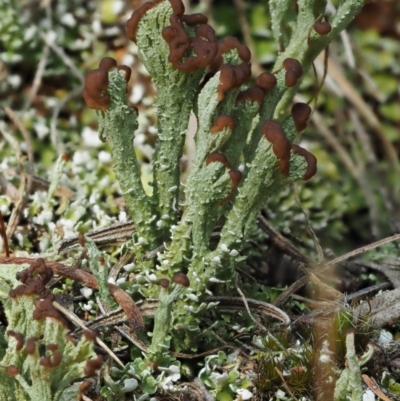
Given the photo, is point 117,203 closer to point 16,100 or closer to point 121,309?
point 121,309

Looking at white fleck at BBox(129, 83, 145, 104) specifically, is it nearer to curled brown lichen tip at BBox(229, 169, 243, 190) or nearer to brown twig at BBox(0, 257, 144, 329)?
brown twig at BBox(0, 257, 144, 329)

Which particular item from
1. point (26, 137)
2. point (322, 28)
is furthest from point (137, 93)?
point (322, 28)

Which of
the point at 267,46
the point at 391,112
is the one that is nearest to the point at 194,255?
the point at 267,46

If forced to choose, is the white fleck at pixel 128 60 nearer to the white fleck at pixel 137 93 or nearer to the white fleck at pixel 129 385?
the white fleck at pixel 137 93

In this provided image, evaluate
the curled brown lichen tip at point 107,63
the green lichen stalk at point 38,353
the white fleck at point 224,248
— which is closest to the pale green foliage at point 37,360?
the green lichen stalk at point 38,353

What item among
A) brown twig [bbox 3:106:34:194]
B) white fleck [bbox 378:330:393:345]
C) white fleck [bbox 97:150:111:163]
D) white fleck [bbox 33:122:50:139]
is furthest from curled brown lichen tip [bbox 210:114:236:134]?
white fleck [bbox 33:122:50:139]

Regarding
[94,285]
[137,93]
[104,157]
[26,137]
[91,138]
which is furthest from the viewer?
[137,93]

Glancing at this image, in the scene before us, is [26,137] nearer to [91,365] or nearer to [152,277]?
[152,277]
